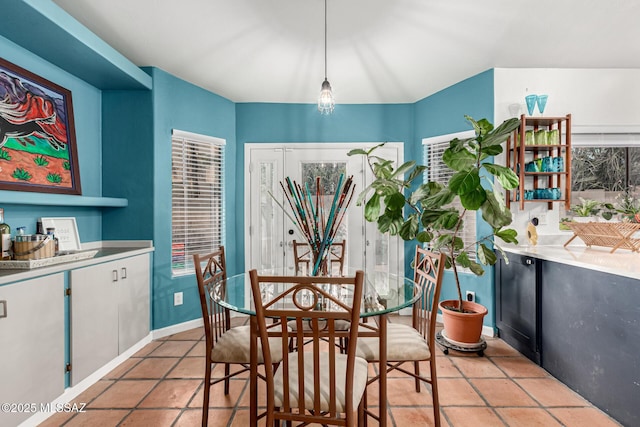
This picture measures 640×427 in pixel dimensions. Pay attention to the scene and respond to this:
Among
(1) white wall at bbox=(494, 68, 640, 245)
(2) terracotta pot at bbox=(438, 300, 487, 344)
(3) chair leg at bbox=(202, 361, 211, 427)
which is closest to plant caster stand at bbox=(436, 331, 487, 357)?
(2) terracotta pot at bbox=(438, 300, 487, 344)

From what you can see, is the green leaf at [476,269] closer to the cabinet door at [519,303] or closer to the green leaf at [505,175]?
the cabinet door at [519,303]

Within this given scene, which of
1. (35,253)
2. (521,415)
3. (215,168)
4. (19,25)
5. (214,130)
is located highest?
(19,25)

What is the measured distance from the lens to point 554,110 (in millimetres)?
3283

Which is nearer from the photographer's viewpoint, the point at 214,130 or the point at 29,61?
the point at 29,61

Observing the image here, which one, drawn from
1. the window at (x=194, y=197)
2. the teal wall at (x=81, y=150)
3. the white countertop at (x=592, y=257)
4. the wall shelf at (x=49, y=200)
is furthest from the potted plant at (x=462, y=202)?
the teal wall at (x=81, y=150)

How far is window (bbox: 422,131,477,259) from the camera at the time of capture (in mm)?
3461

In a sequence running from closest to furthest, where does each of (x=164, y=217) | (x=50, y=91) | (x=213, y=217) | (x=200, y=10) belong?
(x=200, y=10) → (x=50, y=91) → (x=164, y=217) → (x=213, y=217)

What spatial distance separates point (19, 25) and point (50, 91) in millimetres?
625

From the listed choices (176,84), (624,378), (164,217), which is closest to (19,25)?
(176,84)

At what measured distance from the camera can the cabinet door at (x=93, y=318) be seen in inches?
86.8

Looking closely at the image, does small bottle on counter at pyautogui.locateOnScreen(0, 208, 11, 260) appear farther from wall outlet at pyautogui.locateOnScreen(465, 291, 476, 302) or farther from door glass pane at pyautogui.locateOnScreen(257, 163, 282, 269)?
wall outlet at pyautogui.locateOnScreen(465, 291, 476, 302)

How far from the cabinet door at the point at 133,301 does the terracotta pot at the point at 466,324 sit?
9.13ft

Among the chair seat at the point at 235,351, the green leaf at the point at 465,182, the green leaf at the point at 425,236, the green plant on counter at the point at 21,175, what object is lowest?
the chair seat at the point at 235,351

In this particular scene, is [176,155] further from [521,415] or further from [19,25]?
[521,415]
